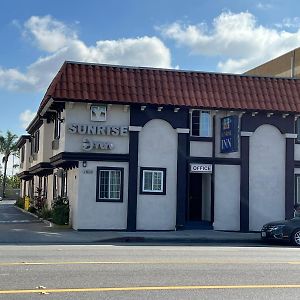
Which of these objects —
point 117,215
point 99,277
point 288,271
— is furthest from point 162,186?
point 99,277

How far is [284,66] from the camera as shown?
4909 centimetres

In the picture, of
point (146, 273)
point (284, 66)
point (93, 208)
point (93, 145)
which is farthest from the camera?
point (284, 66)

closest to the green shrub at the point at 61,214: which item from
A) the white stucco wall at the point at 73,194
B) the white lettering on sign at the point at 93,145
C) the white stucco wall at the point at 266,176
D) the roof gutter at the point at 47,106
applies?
the white stucco wall at the point at 73,194

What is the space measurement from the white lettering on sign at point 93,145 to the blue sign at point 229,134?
184 inches

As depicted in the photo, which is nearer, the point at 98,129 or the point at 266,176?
the point at 98,129

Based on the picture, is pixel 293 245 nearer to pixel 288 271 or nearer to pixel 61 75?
pixel 288 271

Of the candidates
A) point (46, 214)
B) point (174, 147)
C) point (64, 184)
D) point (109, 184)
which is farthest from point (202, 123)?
point (46, 214)

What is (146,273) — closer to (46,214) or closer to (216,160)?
(216,160)

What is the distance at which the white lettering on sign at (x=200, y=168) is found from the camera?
24.7m

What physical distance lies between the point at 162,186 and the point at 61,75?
6.03 meters

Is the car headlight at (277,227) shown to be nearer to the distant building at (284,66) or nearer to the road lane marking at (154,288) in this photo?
the road lane marking at (154,288)

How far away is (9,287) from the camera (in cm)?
962

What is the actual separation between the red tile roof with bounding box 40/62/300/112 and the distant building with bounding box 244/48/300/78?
20.5m

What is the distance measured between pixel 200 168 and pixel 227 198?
1721mm
